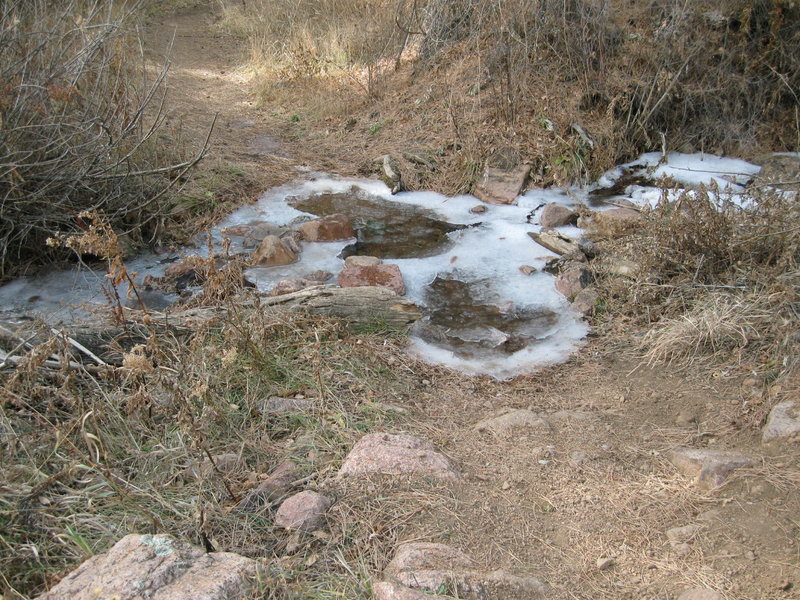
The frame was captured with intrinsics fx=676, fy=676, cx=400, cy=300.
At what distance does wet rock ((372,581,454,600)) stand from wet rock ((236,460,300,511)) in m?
0.60

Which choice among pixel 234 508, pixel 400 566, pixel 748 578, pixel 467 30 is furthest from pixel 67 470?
pixel 467 30

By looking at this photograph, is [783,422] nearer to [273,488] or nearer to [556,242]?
[273,488]

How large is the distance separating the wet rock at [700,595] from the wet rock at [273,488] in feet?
4.65

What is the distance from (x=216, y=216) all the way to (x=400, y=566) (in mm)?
4280

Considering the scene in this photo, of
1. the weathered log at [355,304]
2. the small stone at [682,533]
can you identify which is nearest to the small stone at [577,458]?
the small stone at [682,533]

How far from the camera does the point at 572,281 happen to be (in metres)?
4.66

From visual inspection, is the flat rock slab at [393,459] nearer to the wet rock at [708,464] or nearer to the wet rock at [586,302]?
the wet rock at [708,464]

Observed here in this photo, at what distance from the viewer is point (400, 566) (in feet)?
7.13

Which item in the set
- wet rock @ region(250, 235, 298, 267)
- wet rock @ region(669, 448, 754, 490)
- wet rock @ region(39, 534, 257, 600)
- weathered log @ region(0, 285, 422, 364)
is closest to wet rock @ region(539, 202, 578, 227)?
weathered log @ region(0, 285, 422, 364)

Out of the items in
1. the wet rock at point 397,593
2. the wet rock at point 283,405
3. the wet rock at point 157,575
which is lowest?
the wet rock at point 283,405

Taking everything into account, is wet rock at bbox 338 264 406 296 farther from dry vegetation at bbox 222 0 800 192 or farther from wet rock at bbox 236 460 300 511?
wet rock at bbox 236 460 300 511

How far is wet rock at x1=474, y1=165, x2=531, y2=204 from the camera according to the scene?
242 inches

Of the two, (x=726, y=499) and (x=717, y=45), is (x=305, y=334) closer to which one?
(x=726, y=499)

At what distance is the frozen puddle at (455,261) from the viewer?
418cm
